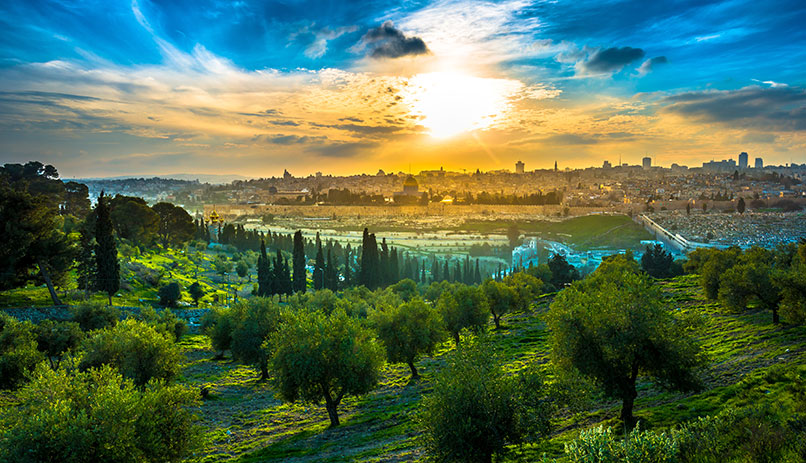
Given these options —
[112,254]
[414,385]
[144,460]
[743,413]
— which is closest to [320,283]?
[112,254]

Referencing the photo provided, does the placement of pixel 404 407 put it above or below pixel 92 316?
below

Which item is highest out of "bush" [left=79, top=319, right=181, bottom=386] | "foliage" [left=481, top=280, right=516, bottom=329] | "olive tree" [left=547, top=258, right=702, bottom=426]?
"olive tree" [left=547, top=258, right=702, bottom=426]

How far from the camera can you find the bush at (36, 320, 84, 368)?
39.1 metres

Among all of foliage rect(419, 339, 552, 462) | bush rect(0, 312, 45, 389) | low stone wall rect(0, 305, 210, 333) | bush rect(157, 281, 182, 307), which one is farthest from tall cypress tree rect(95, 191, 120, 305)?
foliage rect(419, 339, 552, 462)

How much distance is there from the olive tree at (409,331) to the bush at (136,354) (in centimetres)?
1888

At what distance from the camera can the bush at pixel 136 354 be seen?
1206 inches

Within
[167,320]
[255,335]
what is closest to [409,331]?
[255,335]

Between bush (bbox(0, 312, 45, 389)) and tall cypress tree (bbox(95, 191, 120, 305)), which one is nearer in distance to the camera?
bush (bbox(0, 312, 45, 389))

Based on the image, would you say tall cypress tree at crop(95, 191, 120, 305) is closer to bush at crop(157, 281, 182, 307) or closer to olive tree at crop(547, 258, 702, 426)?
bush at crop(157, 281, 182, 307)

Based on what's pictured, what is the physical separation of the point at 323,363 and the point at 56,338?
102ft

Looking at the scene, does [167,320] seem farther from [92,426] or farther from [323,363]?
[92,426]

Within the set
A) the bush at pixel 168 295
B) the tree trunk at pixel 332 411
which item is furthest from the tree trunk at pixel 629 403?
the bush at pixel 168 295

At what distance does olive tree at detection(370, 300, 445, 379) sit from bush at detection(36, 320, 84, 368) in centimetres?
3077

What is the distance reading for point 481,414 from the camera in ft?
53.0
